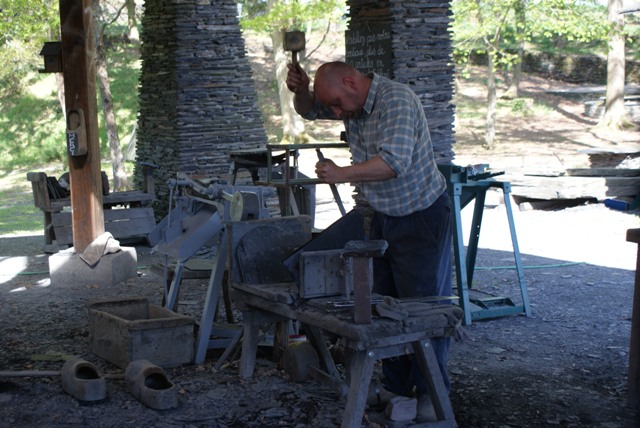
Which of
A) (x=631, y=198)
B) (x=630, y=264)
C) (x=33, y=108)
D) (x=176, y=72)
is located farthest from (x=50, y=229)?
(x=33, y=108)

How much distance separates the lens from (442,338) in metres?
3.89

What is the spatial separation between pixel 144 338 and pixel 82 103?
342 cm

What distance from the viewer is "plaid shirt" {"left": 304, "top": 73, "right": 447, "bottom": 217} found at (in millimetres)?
3791

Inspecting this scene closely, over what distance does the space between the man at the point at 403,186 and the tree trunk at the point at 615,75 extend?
54.4 feet

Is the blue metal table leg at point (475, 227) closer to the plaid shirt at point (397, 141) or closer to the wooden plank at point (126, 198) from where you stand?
the plaid shirt at point (397, 141)

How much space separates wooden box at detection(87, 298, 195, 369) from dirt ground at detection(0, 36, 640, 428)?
10 cm

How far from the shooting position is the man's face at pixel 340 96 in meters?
3.95

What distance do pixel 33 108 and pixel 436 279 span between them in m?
23.3

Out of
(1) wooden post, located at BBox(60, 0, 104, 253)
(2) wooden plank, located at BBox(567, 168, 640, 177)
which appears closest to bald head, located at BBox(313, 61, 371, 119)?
(1) wooden post, located at BBox(60, 0, 104, 253)

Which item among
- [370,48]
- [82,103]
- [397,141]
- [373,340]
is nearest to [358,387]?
[373,340]

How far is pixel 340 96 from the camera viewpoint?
3.96 metres

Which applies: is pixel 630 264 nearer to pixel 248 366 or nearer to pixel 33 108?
pixel 248 366

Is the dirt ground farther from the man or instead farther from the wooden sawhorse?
the man

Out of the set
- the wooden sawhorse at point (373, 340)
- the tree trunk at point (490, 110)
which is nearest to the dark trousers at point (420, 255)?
the wooden sawhorse at point (373, 340)
